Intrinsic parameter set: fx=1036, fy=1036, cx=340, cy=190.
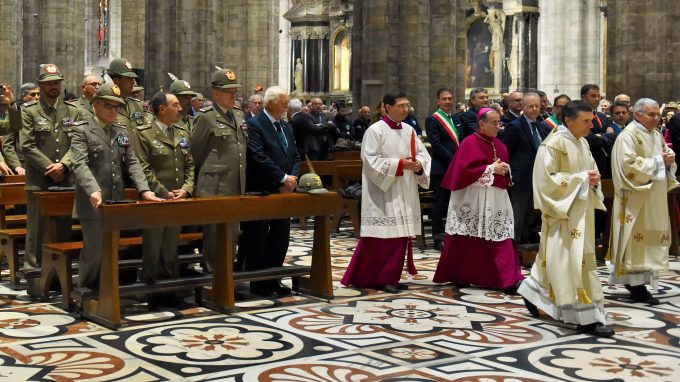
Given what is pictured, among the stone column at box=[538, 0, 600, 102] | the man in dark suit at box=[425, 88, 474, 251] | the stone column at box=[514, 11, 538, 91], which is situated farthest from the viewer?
the stone column at box=[514, 11, 538, 91]

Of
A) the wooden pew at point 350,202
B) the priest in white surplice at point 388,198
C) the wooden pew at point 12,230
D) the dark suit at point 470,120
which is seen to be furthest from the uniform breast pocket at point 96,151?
the dark suit at point 470,120

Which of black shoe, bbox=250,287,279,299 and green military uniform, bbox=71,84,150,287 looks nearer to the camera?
green military uniform, bbox=71,84,150,287

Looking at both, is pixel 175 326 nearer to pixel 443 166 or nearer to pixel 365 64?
pixel 443 166

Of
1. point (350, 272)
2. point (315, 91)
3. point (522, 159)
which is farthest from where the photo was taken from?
point (315, 91)

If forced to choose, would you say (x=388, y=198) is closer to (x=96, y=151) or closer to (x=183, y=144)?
(x=183, y=144)

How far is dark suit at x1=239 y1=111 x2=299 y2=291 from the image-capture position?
8945 millimetres

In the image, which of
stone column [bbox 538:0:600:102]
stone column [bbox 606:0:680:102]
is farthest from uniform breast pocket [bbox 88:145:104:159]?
stone column [bbox 538:0:600:102]

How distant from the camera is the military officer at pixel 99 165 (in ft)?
26.2

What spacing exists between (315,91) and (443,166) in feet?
106

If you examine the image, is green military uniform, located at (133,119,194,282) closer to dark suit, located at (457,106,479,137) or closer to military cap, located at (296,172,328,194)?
military cap, located at (296,172,328,194)

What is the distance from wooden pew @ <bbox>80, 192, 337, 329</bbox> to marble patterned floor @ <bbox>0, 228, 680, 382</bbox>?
19 cm

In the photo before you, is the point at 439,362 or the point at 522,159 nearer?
the point at 439,362

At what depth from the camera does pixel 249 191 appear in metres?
9.09

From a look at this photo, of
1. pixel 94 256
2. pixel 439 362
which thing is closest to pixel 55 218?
pixel 94 256
